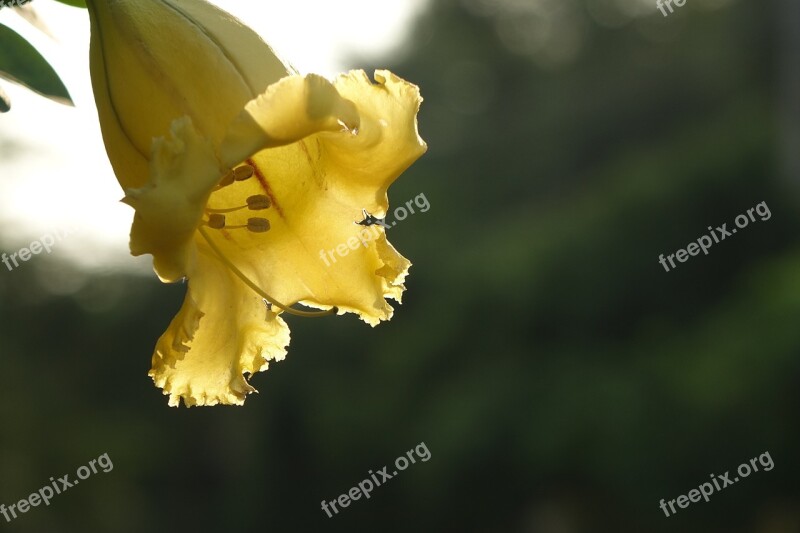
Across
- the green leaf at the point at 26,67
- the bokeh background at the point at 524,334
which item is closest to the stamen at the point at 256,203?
the green leaf at the point at 26,67

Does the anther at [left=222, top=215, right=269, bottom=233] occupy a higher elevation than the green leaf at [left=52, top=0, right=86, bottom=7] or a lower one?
lower

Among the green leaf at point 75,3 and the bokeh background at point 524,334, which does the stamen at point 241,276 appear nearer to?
the green leaf at point 75,3

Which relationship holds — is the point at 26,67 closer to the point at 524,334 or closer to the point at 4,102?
the point at 4,102

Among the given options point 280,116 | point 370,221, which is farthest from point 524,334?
point 280,116

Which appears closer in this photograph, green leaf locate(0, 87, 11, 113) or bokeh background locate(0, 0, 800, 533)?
green leaf locate(0, 87, 11, 113)

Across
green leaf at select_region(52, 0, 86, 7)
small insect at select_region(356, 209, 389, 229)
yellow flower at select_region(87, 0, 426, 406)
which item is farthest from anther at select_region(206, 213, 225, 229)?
green leaf at select_region(52, 0, 86, 7)

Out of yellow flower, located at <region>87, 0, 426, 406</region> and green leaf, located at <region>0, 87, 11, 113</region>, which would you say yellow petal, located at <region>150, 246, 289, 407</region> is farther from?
green leaf, located at <region>0, 87, 11, 113</region>

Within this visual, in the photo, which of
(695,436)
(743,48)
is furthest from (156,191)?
(743,48)
